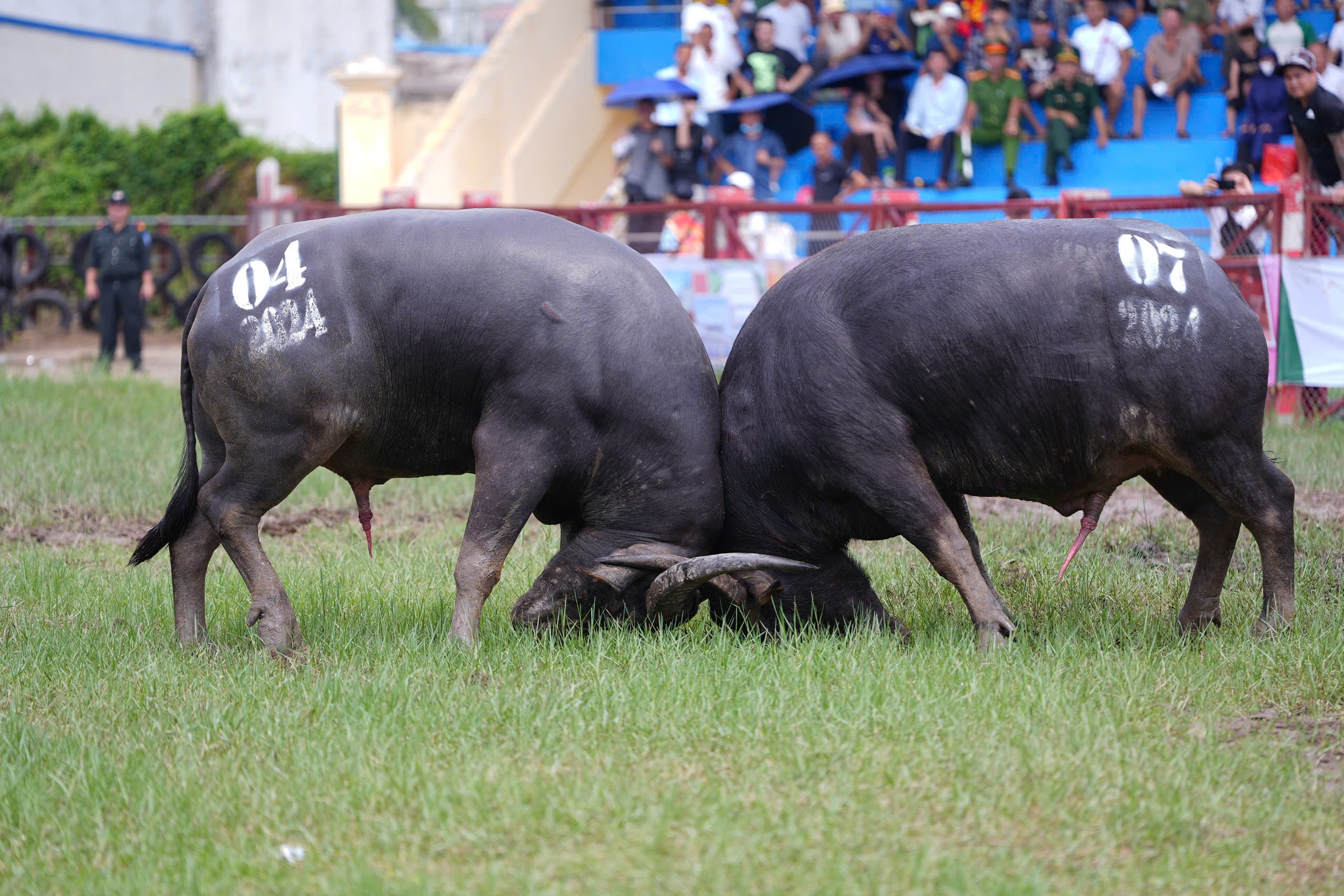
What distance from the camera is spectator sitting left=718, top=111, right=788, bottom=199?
17.5 meters

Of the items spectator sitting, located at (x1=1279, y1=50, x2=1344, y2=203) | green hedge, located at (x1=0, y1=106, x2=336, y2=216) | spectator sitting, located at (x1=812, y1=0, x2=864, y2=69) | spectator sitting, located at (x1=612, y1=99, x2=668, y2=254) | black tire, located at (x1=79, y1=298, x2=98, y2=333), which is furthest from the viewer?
green hedge, located at (x1=0, y1=106, x2=336, y2=216)

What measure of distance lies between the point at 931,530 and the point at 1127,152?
12.8m

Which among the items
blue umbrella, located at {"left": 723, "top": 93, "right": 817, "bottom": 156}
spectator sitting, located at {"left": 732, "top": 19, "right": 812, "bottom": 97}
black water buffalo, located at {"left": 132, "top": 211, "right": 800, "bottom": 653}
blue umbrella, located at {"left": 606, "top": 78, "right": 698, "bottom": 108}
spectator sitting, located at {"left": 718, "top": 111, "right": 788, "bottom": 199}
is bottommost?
black water buffalo, located at {"left": 132, "top": 211, "right": 800, "bottom": 653}

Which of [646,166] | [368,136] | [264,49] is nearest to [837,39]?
[646,166]

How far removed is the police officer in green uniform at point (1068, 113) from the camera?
53.1 ft

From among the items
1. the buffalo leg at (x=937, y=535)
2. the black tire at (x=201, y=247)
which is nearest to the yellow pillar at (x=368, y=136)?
the black tire at (x=201, y=247)

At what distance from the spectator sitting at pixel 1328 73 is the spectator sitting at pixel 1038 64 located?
10.5ft

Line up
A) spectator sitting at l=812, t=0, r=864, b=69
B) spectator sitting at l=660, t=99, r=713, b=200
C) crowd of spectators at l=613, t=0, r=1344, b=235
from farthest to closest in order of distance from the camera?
1. spectator sitting at l=812, t=0, r=864, b=69
2. spectator sitting at l=660, t=99, r=713, b=200
3. crowd of spectators at l=613, t=0, r=1344, b=235

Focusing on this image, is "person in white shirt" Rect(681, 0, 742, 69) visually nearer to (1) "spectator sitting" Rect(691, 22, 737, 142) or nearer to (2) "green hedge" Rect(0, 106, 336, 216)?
(1) "spectator sitting" Rect(691, 22, 737, 142)

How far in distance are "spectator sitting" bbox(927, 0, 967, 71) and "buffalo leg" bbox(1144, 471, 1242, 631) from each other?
12.5 m

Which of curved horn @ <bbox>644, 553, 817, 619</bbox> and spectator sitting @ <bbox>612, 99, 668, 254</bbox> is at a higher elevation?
spectator sitting @ <bbox>612, 99, 668, 254</bbox>

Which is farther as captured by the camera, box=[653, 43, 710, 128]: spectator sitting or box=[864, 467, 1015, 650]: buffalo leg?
box=[653, 43, 710, 128]: spectator sitting

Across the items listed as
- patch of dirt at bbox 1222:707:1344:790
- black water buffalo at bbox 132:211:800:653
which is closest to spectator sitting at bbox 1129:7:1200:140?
black water buffalo at bbox 132:211:800:653

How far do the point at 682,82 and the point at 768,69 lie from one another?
3.94ft
